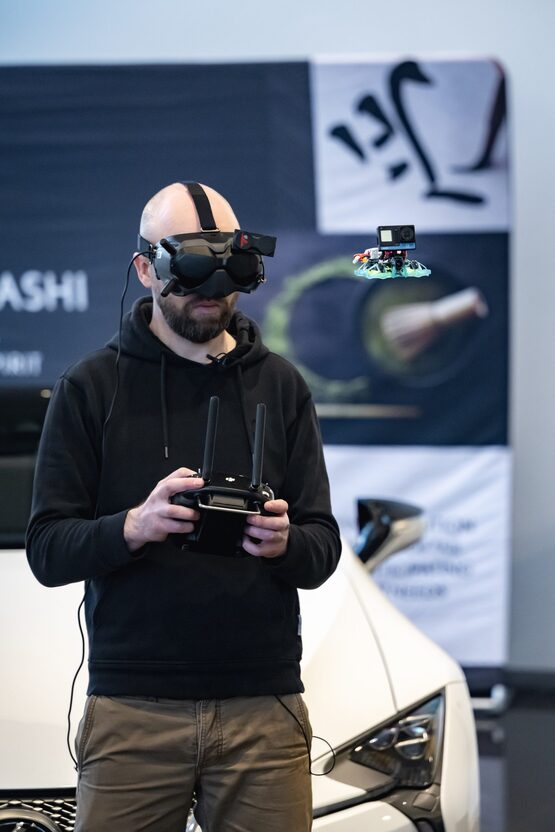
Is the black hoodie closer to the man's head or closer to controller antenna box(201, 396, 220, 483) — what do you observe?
the man's head

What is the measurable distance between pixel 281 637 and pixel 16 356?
4.10m

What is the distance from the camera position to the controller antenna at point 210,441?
196 cm

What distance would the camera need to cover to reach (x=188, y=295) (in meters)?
2.16

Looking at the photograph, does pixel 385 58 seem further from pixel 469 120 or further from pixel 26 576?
pixel 26 576

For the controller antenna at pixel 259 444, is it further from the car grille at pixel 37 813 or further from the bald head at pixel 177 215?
the car grille at pixel 37 813

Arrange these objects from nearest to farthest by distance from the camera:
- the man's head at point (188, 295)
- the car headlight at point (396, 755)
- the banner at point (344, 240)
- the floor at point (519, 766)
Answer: the man's head at point (188, 295), the car headlight at point (396, 755), the floor at point (519, 766), the banner at point (344, 240)

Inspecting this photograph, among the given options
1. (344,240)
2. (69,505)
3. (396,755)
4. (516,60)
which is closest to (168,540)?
(69,505)

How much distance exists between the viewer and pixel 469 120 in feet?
19.1

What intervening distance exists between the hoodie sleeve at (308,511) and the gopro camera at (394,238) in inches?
18.8

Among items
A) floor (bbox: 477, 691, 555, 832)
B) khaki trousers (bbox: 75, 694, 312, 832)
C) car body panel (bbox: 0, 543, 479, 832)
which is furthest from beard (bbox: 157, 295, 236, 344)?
floor (bbox: 477, 691, 555, 832)

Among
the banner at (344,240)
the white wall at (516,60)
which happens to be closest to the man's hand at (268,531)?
the banner at (344,240)

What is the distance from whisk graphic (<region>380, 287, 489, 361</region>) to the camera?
231 inches

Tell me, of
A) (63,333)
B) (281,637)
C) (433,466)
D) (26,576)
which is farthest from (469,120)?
(281,637)

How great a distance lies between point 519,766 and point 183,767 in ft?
10.4
